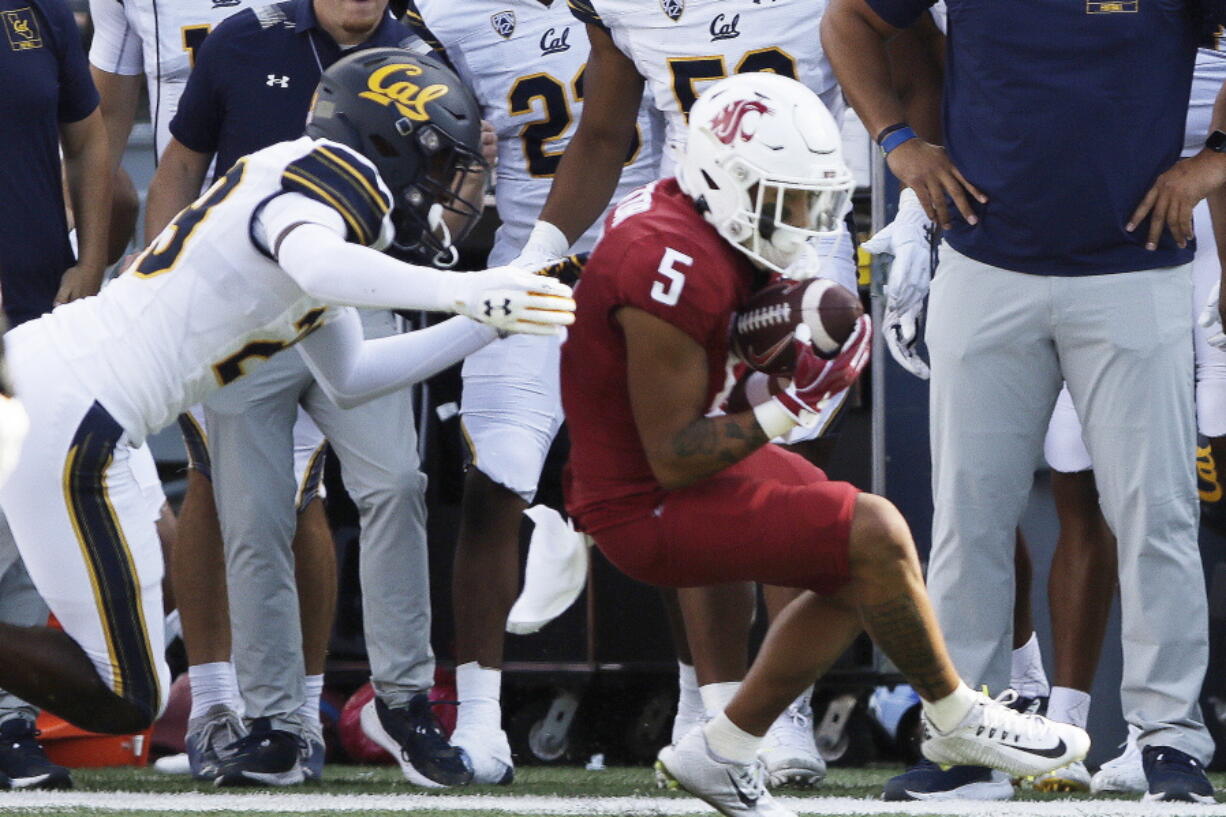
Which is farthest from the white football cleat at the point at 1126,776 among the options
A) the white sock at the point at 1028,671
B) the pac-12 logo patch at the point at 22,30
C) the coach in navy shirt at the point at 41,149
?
the pac-12 logo patch at the point at 22,30

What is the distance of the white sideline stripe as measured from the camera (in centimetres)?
365

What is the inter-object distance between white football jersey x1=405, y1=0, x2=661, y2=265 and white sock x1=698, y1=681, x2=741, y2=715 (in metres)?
1.11

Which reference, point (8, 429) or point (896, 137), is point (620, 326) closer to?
point (896, 137)

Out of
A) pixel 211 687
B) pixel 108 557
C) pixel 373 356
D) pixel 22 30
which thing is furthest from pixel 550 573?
pixel 22 30

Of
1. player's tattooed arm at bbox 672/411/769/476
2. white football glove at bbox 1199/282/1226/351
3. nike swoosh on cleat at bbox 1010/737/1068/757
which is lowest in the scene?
nike swoosh on cleat at bbox 1010/737/1068/757

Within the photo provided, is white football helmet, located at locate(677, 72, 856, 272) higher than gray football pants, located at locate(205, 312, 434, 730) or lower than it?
higher

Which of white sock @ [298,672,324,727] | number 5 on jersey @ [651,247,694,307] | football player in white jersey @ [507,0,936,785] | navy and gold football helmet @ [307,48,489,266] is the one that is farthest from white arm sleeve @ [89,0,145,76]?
number 5 on jersey @ [651,247,694,307]

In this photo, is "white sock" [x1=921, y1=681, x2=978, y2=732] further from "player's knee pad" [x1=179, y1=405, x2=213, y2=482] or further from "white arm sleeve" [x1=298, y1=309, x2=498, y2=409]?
"player's knee pad" [x1=179, y1=405, x2=213, y2=482]

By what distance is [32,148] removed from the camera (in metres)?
4.40

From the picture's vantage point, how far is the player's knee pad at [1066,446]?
4.50 m

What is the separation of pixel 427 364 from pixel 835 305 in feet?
2.70

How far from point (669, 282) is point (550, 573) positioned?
1.93 feet

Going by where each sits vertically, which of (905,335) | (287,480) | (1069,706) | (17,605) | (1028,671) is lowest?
(1028,671)

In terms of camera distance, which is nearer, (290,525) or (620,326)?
(620,326)
